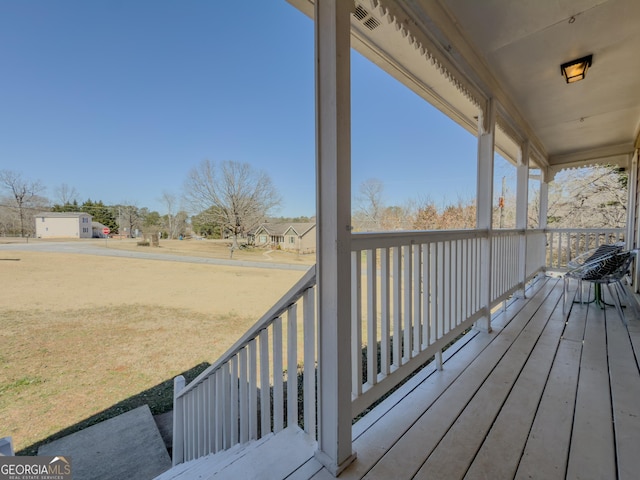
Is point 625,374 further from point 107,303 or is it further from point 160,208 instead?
point 107,303

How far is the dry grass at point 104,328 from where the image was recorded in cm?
380

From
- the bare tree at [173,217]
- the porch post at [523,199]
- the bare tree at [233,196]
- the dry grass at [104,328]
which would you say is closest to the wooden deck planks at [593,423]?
the porch post at [523,199]

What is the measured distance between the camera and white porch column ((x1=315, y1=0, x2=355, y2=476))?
957 mm

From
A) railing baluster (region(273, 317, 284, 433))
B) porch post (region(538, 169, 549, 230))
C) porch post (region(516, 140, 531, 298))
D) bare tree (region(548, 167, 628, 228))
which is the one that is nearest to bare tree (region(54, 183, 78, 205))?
railing baluster (region(273, 317, 284, 433))

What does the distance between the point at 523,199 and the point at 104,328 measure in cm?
879

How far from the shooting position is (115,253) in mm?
5617

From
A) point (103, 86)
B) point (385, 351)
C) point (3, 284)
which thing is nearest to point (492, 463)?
point (385, 351)

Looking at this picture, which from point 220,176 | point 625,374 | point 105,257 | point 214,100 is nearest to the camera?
point 625,374

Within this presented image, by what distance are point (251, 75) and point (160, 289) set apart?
21.3 feet

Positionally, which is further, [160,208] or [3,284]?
[160,208]

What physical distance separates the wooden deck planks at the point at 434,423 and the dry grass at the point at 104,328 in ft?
7.58

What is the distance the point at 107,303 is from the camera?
671 centimetres

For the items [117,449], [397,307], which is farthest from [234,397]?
[117,449]

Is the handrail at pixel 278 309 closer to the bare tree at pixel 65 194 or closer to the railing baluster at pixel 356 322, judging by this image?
the railing baluster at pixel 356 322
